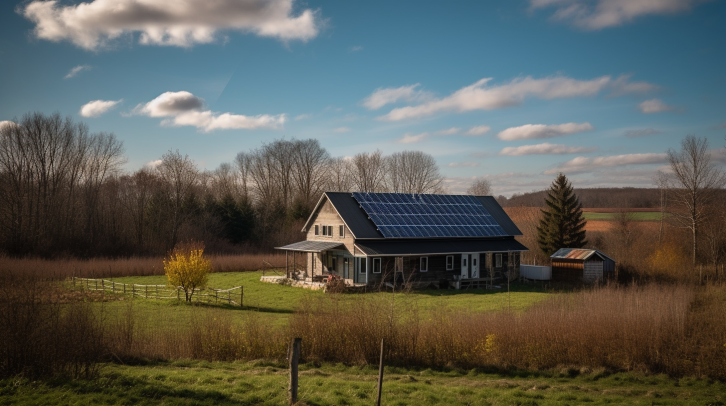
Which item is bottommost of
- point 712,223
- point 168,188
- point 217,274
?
point 217,274

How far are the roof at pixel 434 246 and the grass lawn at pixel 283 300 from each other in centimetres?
287

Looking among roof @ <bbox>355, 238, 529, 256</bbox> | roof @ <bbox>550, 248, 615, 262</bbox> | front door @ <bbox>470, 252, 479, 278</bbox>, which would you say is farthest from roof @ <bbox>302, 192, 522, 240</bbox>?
front door @ <bbox>470, 252, 479, 278</bbox>

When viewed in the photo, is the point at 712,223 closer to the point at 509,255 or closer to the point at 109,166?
the point at 509,255

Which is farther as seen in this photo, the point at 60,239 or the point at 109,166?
the point at 109,166

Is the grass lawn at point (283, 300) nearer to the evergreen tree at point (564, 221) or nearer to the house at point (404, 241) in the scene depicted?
the house at point (404, 241)

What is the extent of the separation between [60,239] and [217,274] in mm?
17691

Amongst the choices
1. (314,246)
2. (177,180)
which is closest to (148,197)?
(177,180)

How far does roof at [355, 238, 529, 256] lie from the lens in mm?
33844

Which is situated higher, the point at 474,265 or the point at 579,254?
the point at 579,254

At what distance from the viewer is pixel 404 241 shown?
35.9m

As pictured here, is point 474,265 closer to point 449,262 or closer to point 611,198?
point 449,262

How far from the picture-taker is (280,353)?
14.4 m

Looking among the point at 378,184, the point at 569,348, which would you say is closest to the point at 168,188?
the point at 378,184

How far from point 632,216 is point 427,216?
29216mm
